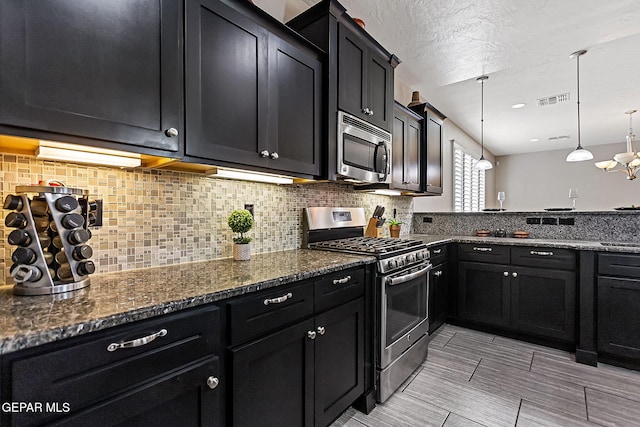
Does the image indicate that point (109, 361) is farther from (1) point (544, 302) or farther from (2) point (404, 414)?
(1) point (544, 302)

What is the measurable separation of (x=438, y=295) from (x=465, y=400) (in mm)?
1138

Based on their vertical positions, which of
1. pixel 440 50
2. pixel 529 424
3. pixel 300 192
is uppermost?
pixel 440 50

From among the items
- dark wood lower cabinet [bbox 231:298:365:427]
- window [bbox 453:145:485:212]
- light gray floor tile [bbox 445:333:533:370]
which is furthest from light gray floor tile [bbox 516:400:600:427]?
window [bbox 453:145:485:212]

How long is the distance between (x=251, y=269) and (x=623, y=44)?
13.8 ft

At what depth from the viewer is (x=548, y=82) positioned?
12.5 ft

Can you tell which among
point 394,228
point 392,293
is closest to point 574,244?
point 394,228

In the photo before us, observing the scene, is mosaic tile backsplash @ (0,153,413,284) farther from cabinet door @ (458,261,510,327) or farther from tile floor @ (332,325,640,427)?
cabinet door @ (458,261,510,327)

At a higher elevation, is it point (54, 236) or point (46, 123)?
point (46, 123)

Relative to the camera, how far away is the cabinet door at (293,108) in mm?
1652

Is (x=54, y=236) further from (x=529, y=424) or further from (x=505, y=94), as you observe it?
(x=505, y=94)

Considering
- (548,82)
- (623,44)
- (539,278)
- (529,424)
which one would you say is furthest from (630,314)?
(548,82)

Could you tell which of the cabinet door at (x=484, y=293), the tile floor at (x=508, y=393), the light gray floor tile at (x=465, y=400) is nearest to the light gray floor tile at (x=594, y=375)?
the tile floor at (x=508, y=393)

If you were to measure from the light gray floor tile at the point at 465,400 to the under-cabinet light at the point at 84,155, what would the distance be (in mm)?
2192

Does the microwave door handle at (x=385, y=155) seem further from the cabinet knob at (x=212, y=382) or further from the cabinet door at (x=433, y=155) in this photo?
the cabinet knob at (x=212, y=382)
